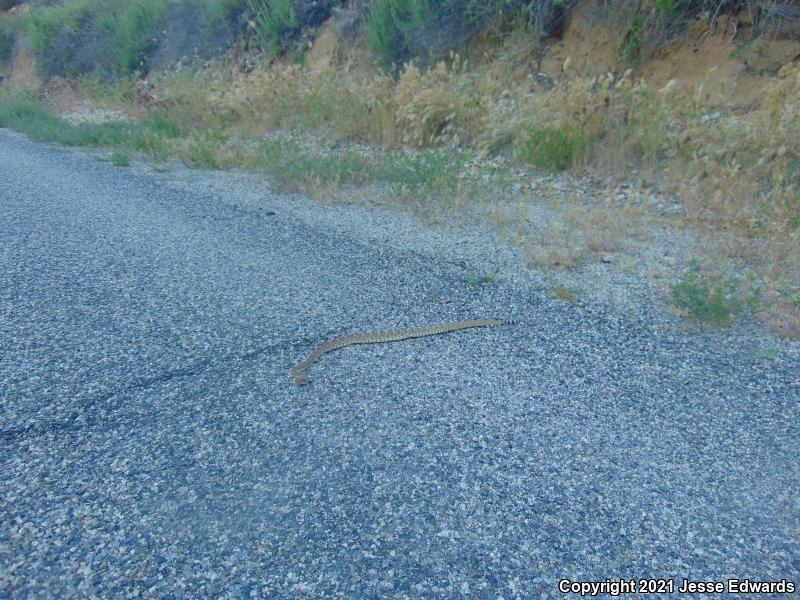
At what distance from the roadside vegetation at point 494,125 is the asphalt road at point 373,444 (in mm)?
1045

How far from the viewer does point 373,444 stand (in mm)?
3043

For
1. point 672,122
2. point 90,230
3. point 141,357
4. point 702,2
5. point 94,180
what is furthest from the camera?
point 94,180

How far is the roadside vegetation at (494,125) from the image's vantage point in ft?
17.4

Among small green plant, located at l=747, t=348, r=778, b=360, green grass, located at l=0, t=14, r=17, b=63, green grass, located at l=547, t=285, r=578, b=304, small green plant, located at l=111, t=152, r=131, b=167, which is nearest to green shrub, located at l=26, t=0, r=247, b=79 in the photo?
green grass, located at l=0, t=14, r=17, b=63

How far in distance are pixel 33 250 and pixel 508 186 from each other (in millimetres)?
5123

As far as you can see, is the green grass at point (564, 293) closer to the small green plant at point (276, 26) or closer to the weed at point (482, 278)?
the weed at point (482, 278)

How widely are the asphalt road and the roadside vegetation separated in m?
1.05

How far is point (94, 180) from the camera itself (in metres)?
8.90

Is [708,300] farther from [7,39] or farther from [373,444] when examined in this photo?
[7,39]

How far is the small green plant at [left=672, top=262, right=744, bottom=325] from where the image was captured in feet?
13.0

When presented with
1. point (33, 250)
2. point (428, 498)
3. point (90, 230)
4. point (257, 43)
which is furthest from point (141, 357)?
point (257, 43)

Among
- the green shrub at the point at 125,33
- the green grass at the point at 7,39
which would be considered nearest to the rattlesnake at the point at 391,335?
the green shrub at the point at 125,33

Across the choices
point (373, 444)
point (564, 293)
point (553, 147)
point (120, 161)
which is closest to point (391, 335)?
point (373, 444)

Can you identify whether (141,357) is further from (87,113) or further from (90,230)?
(87,113)
